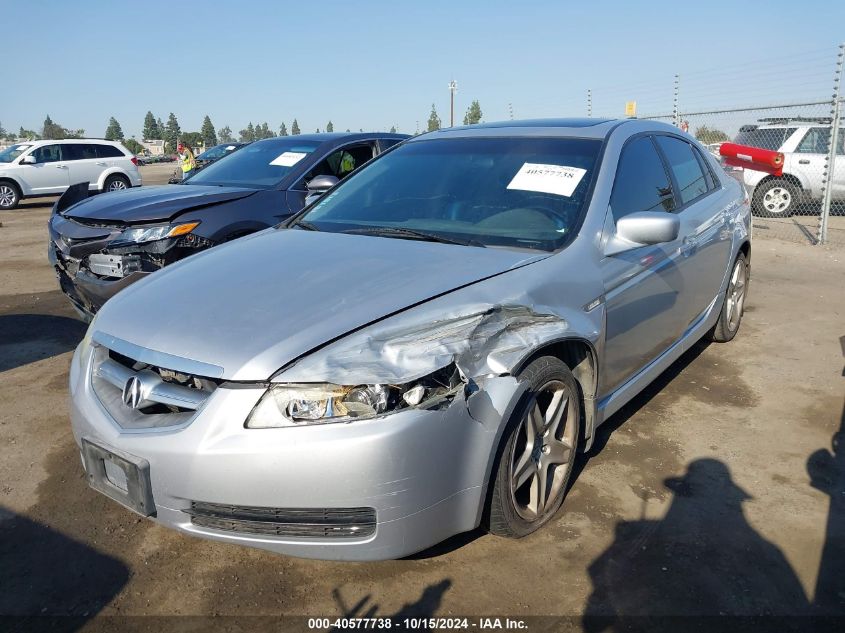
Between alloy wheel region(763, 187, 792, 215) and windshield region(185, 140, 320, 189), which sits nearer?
windshield region(185, 140, 320, 189)

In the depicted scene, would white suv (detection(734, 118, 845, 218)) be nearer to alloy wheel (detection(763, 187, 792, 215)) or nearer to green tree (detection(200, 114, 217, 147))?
alloy wheel (detection(763, 187, 792, 215))

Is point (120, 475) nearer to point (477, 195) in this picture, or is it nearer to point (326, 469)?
point (326, 469)

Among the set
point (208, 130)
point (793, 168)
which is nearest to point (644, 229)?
point (793, 168)

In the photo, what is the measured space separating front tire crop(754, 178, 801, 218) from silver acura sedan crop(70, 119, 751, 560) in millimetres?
9930

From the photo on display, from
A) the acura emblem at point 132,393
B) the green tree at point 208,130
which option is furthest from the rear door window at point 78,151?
the green tree at point 208,130

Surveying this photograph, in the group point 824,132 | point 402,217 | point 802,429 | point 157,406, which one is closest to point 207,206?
point 402,217

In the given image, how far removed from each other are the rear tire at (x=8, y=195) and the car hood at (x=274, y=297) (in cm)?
1663

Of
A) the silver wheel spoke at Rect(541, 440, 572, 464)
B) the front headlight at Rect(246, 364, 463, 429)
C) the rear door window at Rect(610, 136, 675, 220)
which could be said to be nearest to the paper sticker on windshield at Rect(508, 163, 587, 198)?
the rear door window at Rect(610, 136, 675, 220)

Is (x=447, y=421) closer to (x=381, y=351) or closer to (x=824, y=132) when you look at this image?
(x=381, y=351)

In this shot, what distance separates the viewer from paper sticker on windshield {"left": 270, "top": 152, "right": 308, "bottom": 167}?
6070 millimetres

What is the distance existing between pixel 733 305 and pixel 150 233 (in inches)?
171

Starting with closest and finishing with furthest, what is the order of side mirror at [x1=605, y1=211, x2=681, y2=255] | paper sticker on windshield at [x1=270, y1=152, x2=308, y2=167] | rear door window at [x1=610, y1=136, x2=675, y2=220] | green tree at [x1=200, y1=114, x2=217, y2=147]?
1. side mirror at [x1=605, y1=211, x2=681, y2=255]
2. rear door window at [x1=610, y1=136, x2=675, y2=220]
3. paper sticker on windshield at [x1=270, y1=152, x2=308, y2=167]
4. green tree at [x1=200, y1=114, x2=217, y2=147]

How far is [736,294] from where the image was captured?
5211mm

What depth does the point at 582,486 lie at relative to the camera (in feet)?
10.2
